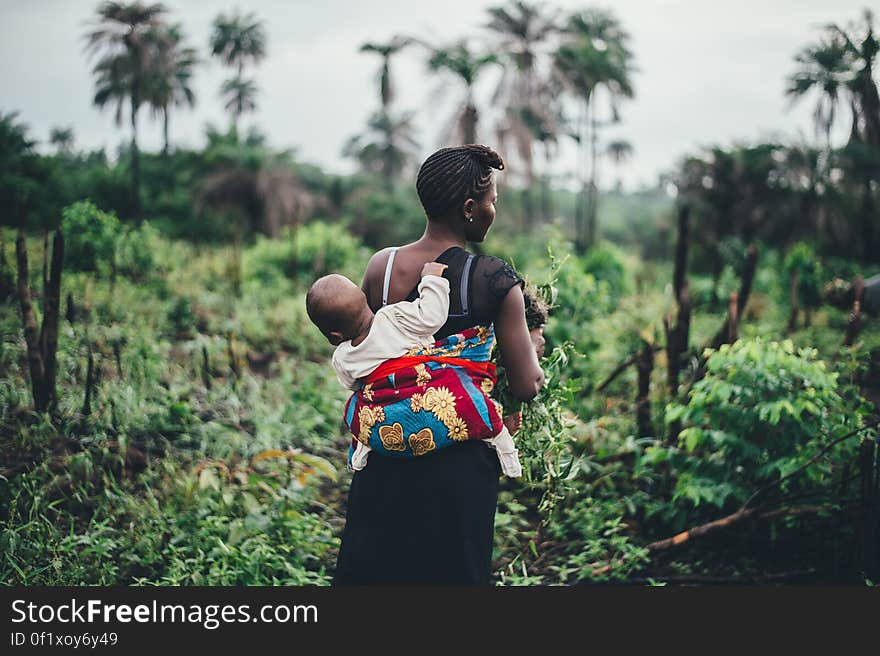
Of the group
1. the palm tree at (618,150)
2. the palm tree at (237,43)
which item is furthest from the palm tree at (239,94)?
the palm tree at (618,150)

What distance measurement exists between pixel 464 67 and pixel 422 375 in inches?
536

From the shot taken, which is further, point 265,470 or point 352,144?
point 352,144

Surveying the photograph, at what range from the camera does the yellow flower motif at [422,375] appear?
73.2 inches

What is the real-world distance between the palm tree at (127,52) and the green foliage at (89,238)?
19.1ft

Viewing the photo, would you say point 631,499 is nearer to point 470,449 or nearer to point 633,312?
point 470,449

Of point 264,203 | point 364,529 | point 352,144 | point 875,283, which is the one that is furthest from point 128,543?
point 352,144

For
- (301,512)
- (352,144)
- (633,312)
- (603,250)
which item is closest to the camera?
(301,512)

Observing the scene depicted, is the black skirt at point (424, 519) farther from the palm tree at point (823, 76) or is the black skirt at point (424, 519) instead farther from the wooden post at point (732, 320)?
the palm tree at point (823, 76)

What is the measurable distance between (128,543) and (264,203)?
1689 centimetres

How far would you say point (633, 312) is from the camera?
7715 millimetres

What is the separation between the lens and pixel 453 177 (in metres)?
1.90

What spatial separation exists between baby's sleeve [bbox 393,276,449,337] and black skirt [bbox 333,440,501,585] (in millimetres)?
342

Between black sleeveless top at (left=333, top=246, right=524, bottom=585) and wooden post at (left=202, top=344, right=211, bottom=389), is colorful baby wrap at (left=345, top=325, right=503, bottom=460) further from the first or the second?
wooden post at (left=202, top=344, right=211, bottom=389)

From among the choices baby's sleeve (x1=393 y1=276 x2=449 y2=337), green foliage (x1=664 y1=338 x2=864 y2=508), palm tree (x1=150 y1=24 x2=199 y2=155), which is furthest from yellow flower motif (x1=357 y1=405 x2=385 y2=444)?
palm tree (x1=150 y1=24 x2=199 y2=155)
